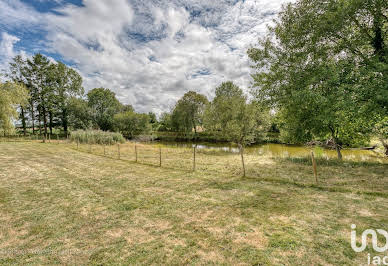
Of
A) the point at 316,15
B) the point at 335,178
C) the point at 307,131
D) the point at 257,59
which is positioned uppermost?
the point at 316,15

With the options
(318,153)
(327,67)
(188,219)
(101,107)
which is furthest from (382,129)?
(101,107)

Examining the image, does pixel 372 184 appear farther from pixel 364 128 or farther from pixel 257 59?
pixel 257 59

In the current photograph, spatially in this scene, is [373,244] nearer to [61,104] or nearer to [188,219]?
[188,219]

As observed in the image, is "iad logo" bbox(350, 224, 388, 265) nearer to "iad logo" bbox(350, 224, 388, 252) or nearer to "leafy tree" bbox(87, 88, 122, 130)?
"iad logo" bbox(350, 224, 388, 252)

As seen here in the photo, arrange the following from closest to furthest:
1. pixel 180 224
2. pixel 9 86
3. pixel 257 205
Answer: pixel 180 224 → pixel 257 205 → pixel 9 86

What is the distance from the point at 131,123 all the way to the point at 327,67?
143 ft

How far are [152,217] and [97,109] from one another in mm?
47333

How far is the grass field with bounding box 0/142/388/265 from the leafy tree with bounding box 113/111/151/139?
128ft

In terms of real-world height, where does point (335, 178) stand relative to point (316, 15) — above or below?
below

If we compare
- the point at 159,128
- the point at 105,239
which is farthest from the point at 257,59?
the point at 159,128

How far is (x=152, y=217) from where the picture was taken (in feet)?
14.6

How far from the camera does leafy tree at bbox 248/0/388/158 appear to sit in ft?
26.7

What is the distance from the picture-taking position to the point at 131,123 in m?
45.6

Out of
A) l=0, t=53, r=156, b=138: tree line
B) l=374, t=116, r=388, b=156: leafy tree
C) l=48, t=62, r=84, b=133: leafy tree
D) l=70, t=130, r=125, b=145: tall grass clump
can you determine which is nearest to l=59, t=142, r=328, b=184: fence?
l=374, t=116, r=388, b=156: leafy tree
